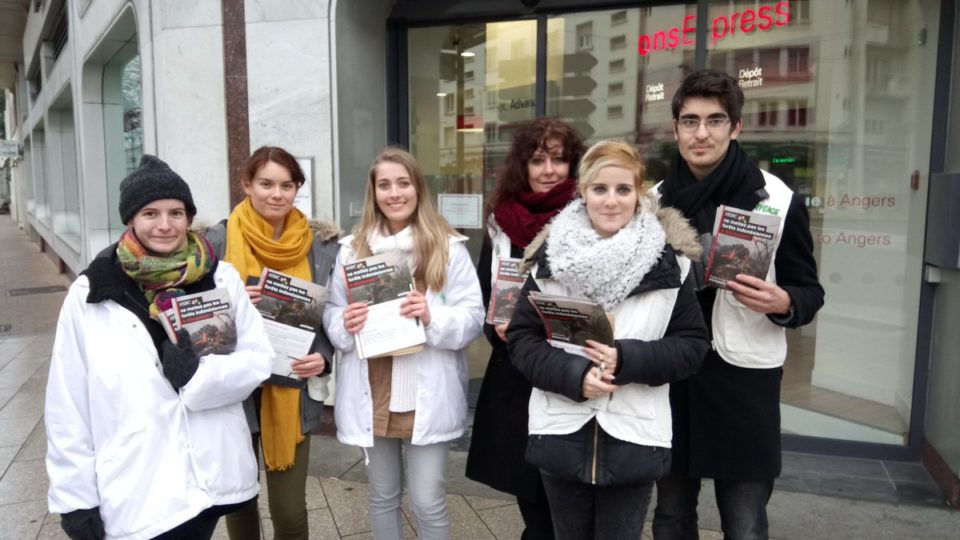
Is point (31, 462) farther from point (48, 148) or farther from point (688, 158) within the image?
point (48, 148)

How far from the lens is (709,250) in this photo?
2479 mm

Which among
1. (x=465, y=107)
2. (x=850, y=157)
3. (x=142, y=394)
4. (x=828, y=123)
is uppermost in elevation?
(x=465, y=107)

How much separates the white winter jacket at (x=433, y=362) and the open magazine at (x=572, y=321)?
620 millimetres

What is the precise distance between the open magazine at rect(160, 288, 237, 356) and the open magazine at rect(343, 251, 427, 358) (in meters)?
0.50

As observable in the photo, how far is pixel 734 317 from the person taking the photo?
2596mm

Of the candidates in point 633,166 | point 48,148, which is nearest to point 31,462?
point 633,166

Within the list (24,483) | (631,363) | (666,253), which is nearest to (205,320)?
(631,363)

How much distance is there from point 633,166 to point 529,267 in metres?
0.51

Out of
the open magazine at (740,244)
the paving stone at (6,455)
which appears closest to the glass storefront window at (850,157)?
the open magazine at (740,244)

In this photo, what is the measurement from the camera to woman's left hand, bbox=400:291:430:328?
2803 millimetres

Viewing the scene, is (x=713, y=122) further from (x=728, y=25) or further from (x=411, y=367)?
(x=728, y=25)

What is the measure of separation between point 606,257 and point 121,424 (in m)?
1.67

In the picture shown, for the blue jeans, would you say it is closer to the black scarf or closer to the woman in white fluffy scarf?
the woman in white fluffy scarf

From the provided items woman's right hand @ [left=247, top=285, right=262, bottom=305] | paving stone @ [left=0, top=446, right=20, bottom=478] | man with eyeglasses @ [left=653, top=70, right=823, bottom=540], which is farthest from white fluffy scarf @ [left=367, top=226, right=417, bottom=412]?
paving stone @ [left=0, top=446, right=20, bottom=478]
